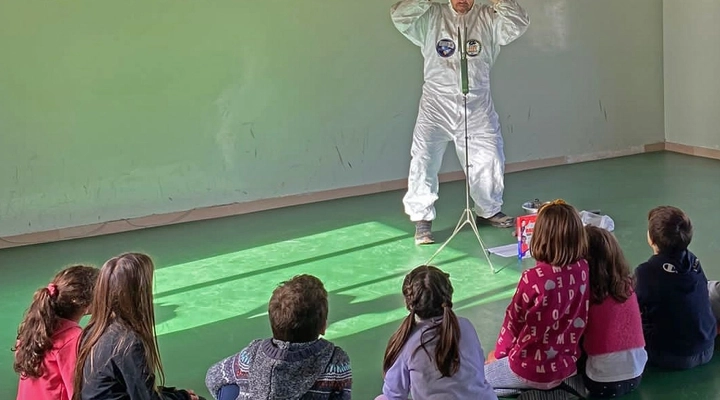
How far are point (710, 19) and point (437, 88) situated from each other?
3.43 metres

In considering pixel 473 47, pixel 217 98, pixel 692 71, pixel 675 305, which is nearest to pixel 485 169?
pixel 473 47

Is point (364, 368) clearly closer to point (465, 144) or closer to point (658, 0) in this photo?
point (465, 144)

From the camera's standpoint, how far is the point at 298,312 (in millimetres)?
2367

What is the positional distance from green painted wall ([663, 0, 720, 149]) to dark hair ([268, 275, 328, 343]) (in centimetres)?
629

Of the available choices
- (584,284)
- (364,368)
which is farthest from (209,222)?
(584,284)

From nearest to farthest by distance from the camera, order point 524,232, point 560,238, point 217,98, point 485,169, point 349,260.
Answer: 1. point 560,238
2. point 524,232
3. point 349,260
4. point 485,169
5. point 217,98

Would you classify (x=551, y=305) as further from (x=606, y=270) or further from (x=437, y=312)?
(x=437, y=312)

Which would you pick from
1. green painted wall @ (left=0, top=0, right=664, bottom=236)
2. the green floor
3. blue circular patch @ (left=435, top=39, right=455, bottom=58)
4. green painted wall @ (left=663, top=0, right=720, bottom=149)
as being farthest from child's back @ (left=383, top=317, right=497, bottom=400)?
green painted wall @ (left=663, top=0, right=720, bottom=149)

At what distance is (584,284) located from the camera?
2.98 meters

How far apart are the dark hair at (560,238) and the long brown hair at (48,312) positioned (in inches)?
57.7

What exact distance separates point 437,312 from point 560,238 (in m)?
0.60

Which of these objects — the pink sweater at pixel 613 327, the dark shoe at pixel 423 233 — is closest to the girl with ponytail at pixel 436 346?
the pink sweater at pixel 613 327

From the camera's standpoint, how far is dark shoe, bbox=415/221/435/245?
546 cm

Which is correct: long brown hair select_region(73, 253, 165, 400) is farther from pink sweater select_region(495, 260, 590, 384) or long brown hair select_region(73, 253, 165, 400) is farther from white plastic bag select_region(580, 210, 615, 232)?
white plastic bag select_region(580, 210, 615, 232)
